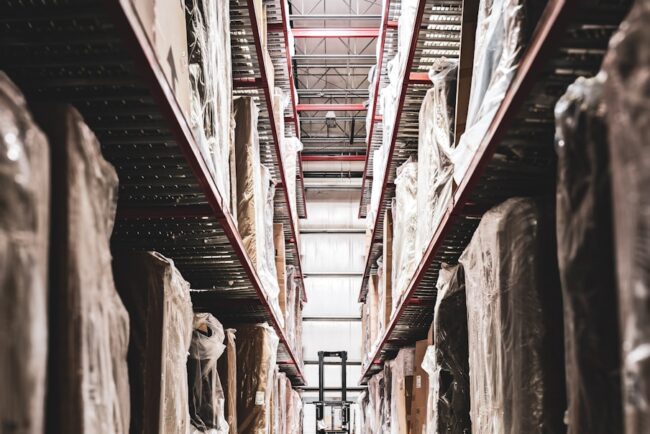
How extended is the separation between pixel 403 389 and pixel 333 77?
726cm

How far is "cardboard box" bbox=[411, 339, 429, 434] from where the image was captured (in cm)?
488

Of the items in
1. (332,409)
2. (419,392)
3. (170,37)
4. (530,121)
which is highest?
(170,37)

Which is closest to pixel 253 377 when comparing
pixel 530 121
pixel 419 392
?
pixel 419 392

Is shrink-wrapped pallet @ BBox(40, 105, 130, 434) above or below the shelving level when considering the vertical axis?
below

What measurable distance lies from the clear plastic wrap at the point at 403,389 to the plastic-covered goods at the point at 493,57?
10.6ft

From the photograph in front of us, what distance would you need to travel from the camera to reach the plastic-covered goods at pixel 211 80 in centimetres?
268

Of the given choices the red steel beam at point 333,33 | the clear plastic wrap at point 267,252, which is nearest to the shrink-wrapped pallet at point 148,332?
the clear plastic wrap at point 267,252

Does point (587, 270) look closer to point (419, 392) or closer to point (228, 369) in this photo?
point (228, 369)

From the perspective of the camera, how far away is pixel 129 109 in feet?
6.43

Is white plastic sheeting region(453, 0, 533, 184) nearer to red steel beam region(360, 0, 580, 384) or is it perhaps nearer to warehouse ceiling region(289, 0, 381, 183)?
red steel beam region(360, 0, 580, 384)

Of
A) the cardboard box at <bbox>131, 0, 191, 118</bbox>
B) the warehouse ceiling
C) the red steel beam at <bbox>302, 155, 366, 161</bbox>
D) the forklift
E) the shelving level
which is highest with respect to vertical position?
the warehouse ceiling

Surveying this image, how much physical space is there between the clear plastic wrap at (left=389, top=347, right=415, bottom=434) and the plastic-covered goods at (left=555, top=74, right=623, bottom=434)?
414 cm

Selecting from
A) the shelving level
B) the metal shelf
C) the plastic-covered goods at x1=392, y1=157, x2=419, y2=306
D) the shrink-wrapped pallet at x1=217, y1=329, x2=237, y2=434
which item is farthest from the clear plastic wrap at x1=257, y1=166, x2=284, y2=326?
the shelving level

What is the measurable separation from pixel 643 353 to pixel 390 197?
5171 mm
